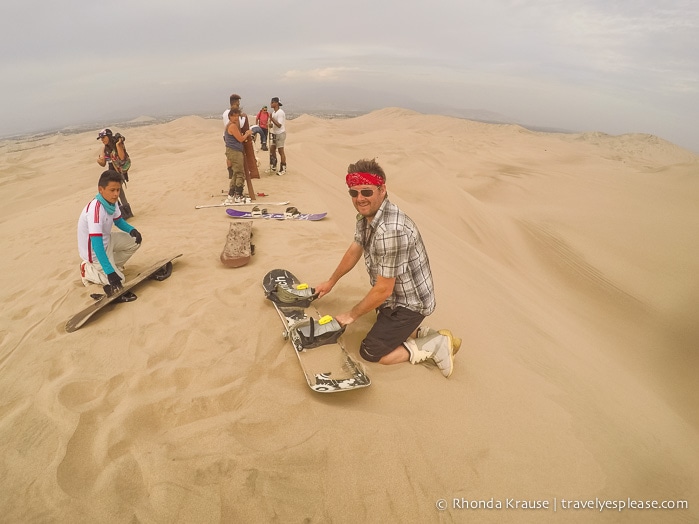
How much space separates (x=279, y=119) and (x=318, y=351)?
7.93 metres

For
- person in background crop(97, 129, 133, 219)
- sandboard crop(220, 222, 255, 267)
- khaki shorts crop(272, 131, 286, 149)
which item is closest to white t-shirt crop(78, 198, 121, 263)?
sandboard crop(220, 222, 255, 267)

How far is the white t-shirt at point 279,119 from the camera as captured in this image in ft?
28.7

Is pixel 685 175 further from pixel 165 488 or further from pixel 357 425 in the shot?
pixel 165 488

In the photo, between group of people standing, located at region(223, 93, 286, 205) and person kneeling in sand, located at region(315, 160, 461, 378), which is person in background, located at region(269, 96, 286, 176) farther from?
person kneeling in sand, located at region(315, 160, 461, 378)

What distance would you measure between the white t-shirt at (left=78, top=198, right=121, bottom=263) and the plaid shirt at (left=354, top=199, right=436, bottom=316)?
2871 millimetres

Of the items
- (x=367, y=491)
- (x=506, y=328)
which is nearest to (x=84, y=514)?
(x=367, y=491)

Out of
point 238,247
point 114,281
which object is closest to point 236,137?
point 238,247

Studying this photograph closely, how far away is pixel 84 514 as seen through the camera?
65.5 inches

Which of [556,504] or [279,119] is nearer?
[556,504]

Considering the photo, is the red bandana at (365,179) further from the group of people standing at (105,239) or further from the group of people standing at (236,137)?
the group of people standing at (236,137)

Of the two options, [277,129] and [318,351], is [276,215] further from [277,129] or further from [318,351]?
[318,351]

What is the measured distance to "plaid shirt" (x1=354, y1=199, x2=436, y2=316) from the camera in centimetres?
240

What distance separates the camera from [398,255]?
2430 mm

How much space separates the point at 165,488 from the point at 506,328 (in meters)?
3.84
